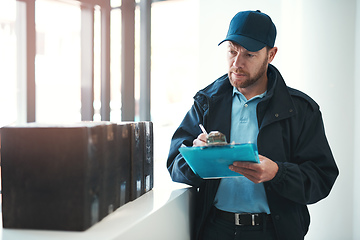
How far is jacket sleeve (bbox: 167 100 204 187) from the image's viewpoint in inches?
61.0

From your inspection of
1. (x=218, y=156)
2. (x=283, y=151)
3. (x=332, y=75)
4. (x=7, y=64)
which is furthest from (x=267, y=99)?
(x=7, y=64)

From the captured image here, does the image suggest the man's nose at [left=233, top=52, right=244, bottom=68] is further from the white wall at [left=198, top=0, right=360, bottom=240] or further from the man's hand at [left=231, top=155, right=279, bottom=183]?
the white wall at [left=198, top=0, right=360, bottom=240]

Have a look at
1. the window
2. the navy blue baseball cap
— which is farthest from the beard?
the window

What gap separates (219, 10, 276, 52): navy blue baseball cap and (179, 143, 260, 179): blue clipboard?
1.85 ft

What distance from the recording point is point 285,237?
149cm

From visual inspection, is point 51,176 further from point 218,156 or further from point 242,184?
point 242,184

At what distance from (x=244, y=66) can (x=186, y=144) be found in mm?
428

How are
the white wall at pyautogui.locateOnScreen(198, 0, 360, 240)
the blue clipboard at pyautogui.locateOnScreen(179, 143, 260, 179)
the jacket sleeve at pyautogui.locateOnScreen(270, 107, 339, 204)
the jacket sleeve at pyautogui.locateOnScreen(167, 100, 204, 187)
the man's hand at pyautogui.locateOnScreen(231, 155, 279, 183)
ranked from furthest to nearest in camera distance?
1. the white wall at pyautogui.locateOnScreen(198, 0, 360, 240)
2. the jacket sleeve at pyautogui.locateOnScreen(167, 100, 204, 187)
3. the jacket sleeve at pyautogui.locateOnScreen(270, 107, 339, 204)
4. the man's hand at pyautogui.locateOnScreen(231, 155, 279, 183)
5. the blue clipboard at pyautogui.locateOnScreen(179, 143, 260, 179)

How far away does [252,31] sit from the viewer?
1603 millimetres

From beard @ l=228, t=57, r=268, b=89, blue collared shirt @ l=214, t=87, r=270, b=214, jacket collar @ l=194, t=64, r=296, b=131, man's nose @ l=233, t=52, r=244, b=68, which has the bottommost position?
blue collared shirt @ l=214, t=87, r=270, b=214

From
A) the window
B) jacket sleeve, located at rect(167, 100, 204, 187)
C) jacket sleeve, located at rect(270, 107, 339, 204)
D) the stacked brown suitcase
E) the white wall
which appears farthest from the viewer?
the white wall

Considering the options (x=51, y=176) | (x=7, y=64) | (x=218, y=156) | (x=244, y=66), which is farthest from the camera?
(x=7, y=64)

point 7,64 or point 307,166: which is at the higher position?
point 7,64

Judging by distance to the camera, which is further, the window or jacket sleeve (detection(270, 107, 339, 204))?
the window
